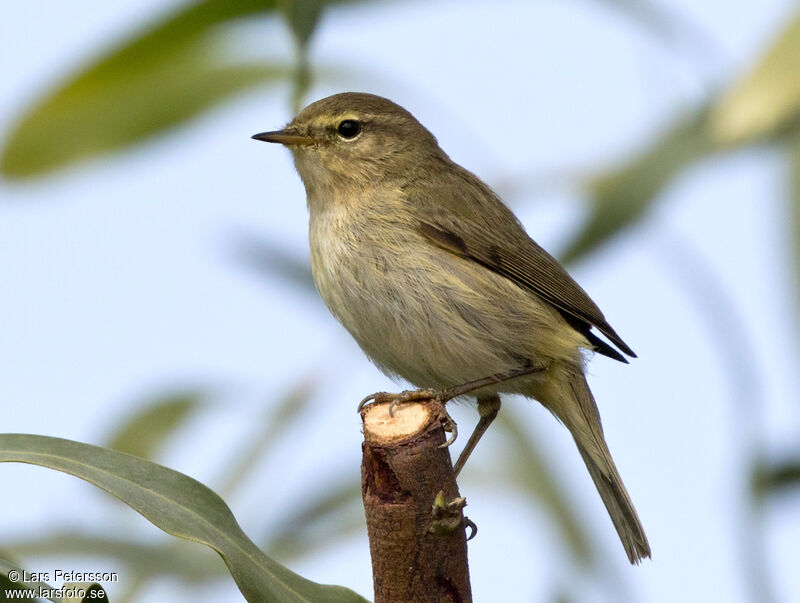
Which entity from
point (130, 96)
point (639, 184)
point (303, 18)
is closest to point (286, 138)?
point (130, 96)

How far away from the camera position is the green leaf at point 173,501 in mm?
1878

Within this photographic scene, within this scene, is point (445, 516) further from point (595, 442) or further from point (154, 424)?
point (595, 442)

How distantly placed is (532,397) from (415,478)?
66.2 inches

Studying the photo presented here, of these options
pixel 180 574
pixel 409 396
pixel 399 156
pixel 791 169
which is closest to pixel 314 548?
pixel 180 574

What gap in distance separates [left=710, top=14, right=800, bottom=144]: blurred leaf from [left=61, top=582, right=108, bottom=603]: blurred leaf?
5.40ft

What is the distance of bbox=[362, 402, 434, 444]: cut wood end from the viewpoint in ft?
7.38

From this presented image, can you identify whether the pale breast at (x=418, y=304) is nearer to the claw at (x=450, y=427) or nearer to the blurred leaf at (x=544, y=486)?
the blurred leaf at (x=544, y=486)

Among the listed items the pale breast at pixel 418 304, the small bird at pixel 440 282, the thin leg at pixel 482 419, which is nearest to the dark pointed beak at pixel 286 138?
the small bird at pixel 440 282

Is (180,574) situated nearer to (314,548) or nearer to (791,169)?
(314,548)

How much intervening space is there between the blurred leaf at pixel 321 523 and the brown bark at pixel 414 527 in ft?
3.31

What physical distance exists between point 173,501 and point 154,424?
1.26m

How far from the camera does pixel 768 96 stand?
2.36m

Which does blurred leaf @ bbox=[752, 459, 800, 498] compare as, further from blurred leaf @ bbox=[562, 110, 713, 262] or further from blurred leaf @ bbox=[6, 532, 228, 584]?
blurred leaf @ bbox=[6, 532, 228, 584]

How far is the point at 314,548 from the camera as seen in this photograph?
315 cm
